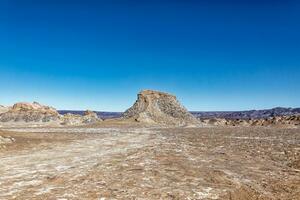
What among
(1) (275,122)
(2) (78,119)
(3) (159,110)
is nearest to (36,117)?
(2) (78,119)

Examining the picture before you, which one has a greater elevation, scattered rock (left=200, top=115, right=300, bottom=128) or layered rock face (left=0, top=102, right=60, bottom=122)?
layered rock face (left=0, top=102, right=60, bottom=122)

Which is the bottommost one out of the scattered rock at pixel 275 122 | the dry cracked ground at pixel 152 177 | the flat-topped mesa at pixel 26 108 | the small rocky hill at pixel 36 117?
the dry cracked ground at pixel 152 177

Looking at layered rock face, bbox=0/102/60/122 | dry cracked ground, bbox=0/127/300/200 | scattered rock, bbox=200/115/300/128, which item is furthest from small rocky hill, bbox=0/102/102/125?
dry cracked ground, bbox=0/127/300/200

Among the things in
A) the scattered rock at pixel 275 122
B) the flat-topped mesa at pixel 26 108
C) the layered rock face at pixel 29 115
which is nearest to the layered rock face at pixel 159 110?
the scattered rock at pixel 275 122

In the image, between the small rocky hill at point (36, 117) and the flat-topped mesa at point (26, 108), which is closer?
the small rocky hill at point (36, 117)

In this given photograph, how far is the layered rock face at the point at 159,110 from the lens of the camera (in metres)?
97.2

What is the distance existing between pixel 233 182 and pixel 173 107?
299 feet

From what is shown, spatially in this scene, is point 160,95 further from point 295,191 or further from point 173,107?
point 295,191

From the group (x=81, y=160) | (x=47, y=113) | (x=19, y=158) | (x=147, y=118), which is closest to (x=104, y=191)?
(x=81, y=160)

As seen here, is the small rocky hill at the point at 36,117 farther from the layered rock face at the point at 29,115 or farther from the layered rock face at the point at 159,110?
the layered rock face at the point at 159,110

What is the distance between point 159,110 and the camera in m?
102

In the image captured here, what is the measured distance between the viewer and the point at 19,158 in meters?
19.4

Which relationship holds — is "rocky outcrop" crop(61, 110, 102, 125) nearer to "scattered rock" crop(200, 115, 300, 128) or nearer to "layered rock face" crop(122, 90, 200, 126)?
"layered rock face" crop(122, 90, 200, 126)

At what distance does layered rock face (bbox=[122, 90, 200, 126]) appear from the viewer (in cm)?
9719
